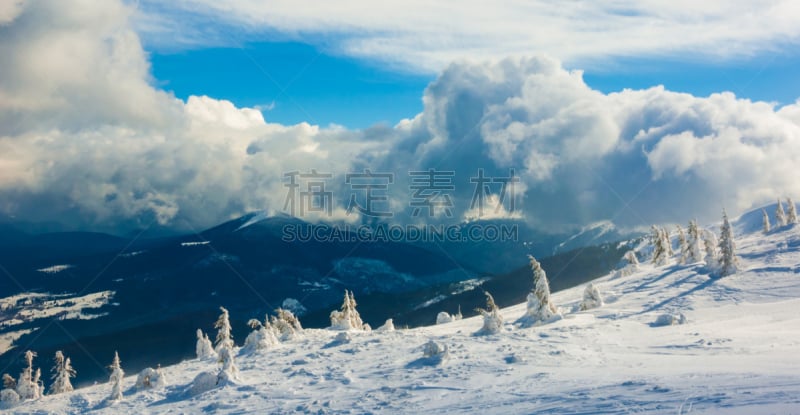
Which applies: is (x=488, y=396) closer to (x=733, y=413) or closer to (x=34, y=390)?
(x=733, y=413)

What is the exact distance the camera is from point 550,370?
30.3m

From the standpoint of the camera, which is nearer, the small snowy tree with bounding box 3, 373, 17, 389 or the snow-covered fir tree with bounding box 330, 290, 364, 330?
the small snowy tree with bounding box 3, 373, 17, 389

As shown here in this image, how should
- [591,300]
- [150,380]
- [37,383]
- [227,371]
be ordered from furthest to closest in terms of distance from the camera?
[591,300] → [37,383] → [150,380] → [227,371]

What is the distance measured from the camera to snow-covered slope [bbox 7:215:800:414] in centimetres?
2352

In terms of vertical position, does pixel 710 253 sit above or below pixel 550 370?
above

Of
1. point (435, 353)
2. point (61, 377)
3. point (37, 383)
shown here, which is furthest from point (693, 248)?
point (37, 383)

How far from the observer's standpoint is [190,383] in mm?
39500

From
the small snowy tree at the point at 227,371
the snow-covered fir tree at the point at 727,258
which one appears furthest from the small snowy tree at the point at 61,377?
the snow-covered fir tree at the point at 727,258

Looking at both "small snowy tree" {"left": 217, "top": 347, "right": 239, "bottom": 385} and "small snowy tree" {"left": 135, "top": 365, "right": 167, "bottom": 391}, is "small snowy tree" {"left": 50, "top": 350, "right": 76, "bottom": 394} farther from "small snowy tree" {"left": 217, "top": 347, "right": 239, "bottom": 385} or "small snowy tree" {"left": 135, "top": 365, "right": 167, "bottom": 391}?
"small snowy tree" {"left": 217, "top": 347, "right": 239, "bottom": 385}

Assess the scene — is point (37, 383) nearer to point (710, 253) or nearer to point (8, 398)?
point (8, 398)

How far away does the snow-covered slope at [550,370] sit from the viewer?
23.5m

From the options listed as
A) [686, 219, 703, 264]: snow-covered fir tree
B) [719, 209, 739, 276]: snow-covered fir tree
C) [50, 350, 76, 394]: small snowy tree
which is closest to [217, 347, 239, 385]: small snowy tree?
[50, 350, 76, 394]: small snowy tree

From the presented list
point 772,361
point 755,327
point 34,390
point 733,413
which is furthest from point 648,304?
point 34,390

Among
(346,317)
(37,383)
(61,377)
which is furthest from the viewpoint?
(346,317)
